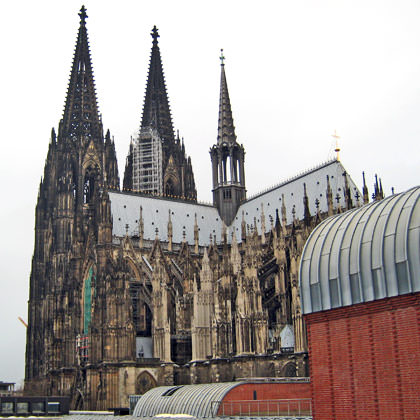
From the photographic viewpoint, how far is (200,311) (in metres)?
47.7

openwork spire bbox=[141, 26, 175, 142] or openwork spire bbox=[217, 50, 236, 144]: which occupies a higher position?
openwork spire bbox=[141, 26, 175, 142]

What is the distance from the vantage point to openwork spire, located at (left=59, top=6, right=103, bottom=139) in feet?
224

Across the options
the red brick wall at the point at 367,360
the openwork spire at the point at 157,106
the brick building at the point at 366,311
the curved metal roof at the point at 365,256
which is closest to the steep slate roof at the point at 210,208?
the openwork spire at the point at 157,106

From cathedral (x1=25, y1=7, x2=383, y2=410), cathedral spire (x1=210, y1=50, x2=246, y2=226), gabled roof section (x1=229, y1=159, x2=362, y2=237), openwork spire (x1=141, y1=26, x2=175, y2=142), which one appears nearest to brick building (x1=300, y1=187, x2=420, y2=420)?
cathedral (x1=25, y1=7, x2=383, y2=410)

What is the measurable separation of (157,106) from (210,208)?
15986 millimetres

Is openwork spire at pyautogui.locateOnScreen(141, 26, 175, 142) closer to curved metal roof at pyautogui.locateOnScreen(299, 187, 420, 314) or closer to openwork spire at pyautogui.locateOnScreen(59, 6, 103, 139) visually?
openwork spire at pyautogui.locateOnScreen(59, 6, 103, 139)

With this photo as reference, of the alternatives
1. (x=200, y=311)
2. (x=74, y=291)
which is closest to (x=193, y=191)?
(x=74, y=291)

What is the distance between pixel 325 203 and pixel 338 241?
Answer: 3176 cm

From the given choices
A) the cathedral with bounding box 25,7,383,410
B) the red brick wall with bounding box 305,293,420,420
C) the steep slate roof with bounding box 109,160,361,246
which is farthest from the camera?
the steep slate roof with bounding box 109,160,361,246

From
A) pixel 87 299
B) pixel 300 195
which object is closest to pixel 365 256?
pixel 87 299

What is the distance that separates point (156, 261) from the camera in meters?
51.6

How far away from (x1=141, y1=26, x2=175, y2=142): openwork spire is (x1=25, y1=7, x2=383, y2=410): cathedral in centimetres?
13

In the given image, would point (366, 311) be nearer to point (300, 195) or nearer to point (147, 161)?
point (300, 195)

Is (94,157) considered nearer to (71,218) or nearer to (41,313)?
(71,218)
